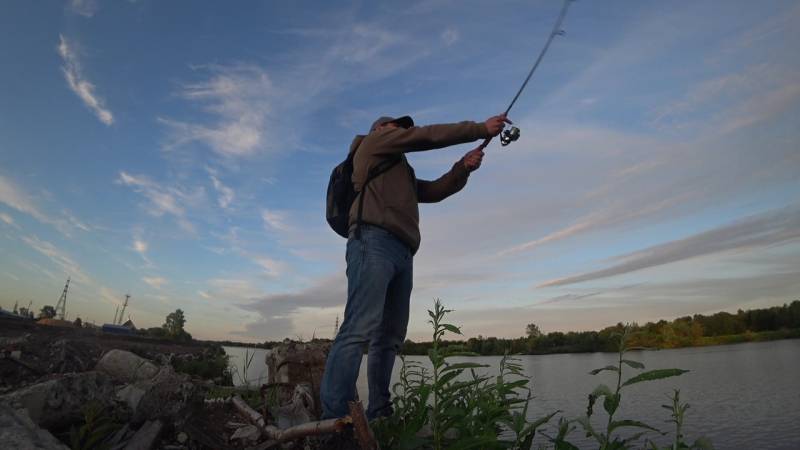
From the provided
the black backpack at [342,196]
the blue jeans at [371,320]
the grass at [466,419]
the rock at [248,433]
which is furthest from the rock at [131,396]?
the black backpack at [342,196]

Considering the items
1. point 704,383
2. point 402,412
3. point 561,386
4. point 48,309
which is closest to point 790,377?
point 704,383

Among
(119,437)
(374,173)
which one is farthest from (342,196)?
(119,437)

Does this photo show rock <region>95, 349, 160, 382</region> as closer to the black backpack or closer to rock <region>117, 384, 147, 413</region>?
rock <region>117, 384, 147, 413</region>

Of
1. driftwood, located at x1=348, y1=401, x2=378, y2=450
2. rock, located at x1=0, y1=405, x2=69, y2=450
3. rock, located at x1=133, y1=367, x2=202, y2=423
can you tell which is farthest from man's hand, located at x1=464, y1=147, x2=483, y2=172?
rock, located at x1=0, y1=405, x2=69, y2=450

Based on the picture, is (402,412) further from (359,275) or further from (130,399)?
(130,399)

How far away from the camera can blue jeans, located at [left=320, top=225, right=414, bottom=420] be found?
3039 millimetres

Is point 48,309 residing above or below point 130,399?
above

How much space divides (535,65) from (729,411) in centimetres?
707

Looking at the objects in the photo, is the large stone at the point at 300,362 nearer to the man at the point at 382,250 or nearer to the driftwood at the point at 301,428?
the man at the point at 382,250

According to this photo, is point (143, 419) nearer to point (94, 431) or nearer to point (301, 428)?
point (94, 431)

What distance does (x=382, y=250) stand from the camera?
342 centimetres

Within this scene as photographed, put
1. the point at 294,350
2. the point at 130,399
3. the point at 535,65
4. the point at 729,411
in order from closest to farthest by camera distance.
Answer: the point at 130,399, the point at 535,65, the point at 294,350, the point at 729,411

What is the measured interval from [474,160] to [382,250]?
158 centimetres

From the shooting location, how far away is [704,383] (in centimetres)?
1154
